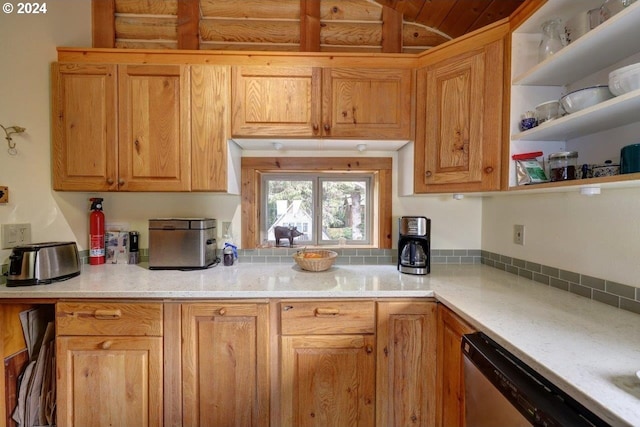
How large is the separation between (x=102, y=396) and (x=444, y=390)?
1.66 meters

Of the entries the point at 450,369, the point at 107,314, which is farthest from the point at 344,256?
the point at 107,314

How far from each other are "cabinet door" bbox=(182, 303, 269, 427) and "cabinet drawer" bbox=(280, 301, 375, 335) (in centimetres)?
14

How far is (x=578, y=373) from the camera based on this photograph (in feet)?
2.25

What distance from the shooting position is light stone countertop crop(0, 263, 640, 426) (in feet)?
2.22

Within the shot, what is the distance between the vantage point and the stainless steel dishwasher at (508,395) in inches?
25.5

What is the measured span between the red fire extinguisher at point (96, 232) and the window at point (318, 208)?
1048 millimetres

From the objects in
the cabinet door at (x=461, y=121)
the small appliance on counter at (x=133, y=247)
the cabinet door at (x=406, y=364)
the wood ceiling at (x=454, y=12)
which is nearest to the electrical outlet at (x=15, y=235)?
the small appliance on counter at (x=133, y=247)

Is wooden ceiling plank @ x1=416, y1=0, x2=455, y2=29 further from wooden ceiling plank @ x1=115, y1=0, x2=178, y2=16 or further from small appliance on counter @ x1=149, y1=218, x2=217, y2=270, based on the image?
small appliance on counter @ x1=149, y1=218, x2=217, y2=270

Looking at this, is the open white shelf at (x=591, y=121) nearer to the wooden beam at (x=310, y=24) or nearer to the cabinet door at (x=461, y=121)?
the cabinet door at (x=461, y=121)

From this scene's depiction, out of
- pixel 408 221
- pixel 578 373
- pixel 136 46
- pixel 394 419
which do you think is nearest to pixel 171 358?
pixel 394 419

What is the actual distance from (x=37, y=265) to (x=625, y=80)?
8.28 ft

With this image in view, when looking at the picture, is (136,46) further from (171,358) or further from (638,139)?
(638,139)

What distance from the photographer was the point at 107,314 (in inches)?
51.1

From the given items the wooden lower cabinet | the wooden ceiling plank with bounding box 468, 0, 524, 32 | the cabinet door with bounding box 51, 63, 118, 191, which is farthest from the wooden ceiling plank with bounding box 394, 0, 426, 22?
the wooden lower cabinet
